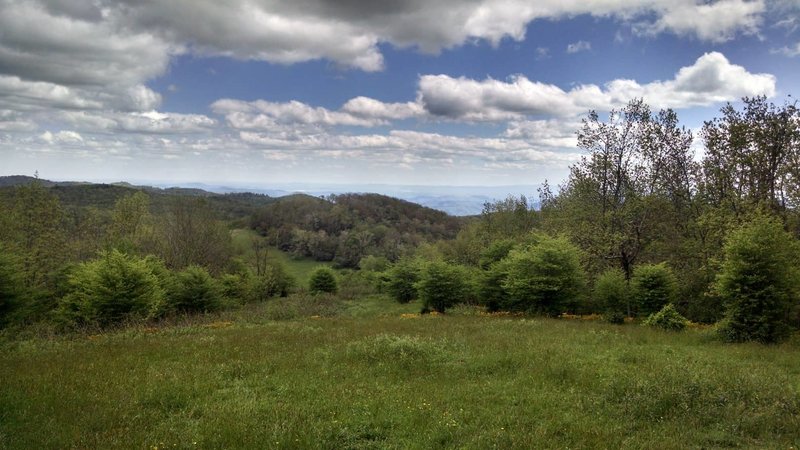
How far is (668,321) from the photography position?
22.4 meters

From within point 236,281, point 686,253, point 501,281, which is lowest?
point 236,281

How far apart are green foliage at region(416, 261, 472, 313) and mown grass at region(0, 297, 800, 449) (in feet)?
59.8

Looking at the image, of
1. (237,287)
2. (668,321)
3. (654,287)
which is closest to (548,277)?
(654,287)

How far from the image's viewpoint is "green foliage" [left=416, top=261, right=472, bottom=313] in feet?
116

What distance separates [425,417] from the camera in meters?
8.85

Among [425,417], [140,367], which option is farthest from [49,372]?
[425,417]

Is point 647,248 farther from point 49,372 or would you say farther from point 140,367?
point 49,372

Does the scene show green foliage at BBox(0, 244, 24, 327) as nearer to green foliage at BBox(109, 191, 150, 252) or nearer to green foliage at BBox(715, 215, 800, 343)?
green foliage at BBox(109, 191, 150, 252)

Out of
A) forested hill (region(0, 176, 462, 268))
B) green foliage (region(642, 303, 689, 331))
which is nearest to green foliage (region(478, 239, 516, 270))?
green foliage (region(642, 303, 689, 331))

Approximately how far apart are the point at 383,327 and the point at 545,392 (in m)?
12.3

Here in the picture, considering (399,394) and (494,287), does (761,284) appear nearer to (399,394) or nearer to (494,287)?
(494,287)

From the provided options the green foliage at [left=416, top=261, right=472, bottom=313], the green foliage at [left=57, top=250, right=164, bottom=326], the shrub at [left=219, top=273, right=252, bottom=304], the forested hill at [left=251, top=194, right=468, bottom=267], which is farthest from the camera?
the forested hill at [left=251, top=194, right=468, bottom=267]

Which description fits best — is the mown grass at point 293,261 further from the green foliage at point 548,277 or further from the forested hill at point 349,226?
the green foliage at point 548,277

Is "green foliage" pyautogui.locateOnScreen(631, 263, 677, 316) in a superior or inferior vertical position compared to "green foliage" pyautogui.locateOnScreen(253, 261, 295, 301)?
superior
